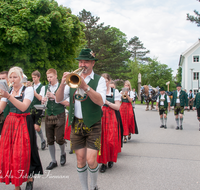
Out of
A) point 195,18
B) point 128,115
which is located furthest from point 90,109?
point 195,18

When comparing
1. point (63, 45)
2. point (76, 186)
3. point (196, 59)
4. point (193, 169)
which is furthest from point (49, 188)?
point (196, 59)

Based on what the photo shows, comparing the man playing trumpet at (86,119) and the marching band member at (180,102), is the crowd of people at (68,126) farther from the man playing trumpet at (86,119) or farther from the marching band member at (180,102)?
the marching band member at (180,102)

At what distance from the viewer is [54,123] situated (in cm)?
500

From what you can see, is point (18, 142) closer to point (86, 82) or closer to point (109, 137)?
point (86, 82)

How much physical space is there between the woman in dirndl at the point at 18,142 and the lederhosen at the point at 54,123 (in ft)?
4.26

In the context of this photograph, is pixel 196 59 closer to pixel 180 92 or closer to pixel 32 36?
pixel 180 92

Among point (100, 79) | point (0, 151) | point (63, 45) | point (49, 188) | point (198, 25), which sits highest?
point (198, 25)

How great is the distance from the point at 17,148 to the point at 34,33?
9.12 m

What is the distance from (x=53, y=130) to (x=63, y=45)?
28.9 ft

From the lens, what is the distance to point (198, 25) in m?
18.0

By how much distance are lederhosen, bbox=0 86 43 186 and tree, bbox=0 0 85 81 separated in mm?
7830

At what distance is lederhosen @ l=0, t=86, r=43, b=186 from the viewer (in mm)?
3357

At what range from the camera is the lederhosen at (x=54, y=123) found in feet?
16.3

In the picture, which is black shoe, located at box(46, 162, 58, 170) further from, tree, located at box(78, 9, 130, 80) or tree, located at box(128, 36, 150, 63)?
tree, located at box(128, 36, 150, 63)
